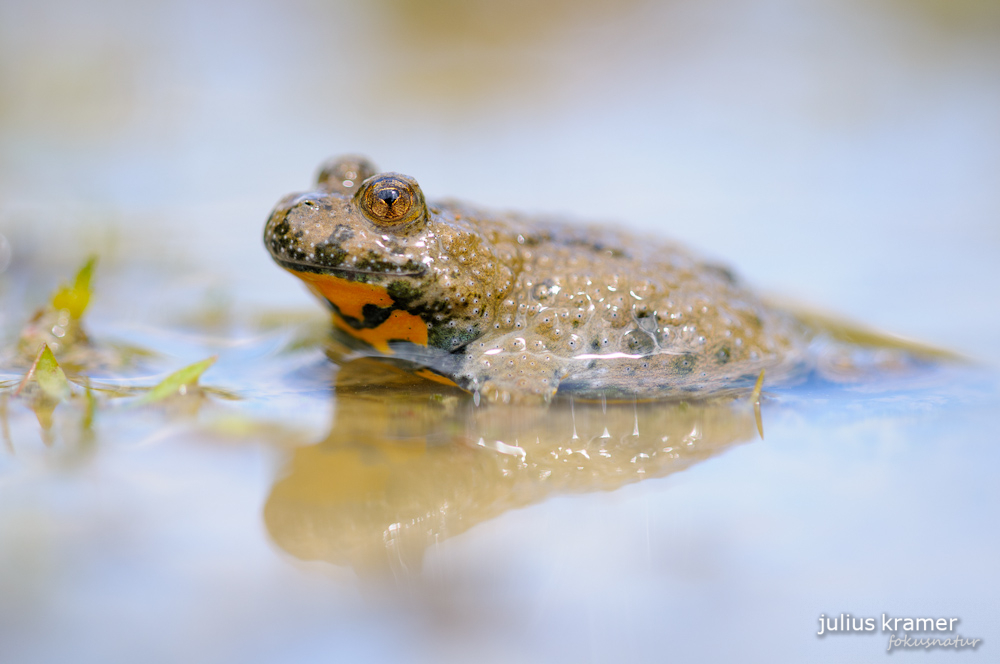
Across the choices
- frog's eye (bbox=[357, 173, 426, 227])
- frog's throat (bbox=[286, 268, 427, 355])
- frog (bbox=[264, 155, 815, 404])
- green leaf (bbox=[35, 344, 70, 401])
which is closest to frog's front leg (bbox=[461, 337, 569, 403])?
frog (bbox=[264, 155, 815, 404])

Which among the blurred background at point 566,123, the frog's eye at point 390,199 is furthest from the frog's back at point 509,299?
the blurred background at point 566,123

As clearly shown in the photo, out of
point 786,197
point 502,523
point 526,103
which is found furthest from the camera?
point 526,103

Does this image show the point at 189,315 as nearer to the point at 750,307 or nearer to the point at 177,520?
the point at 177,520

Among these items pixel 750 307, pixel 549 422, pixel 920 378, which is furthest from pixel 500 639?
pixel 920 378

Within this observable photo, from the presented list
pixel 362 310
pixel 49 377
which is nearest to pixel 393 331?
pixel 362 310

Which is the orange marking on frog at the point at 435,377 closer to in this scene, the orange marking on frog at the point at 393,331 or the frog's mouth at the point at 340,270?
the orange marking on frog at the point at 393,331

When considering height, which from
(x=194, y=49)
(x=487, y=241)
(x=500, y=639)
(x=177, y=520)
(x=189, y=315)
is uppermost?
(x=194, y=49)

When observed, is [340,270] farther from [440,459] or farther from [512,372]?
[440,459]
